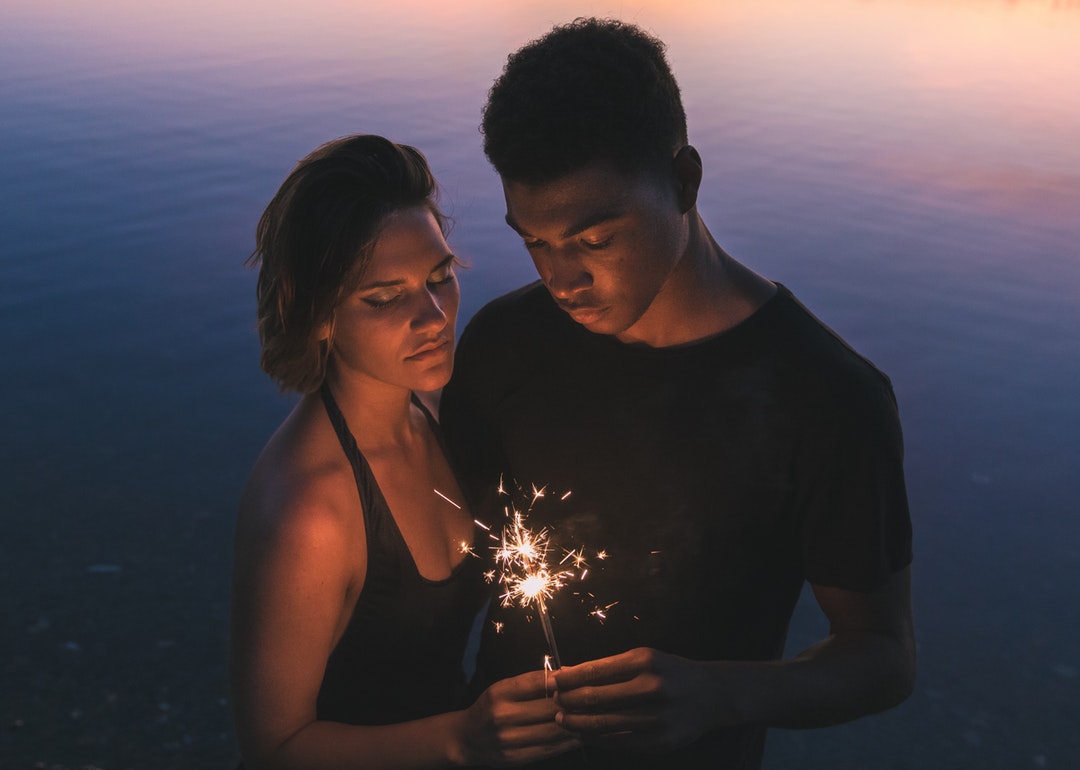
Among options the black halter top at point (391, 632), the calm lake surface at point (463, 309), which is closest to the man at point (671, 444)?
the black halter top at point (391, 632)

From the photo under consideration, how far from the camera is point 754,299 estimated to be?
2.50 m

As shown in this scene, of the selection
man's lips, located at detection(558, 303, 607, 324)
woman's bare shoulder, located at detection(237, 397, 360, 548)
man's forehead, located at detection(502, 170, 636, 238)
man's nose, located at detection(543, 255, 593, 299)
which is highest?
man's forehead, located at detection(502, 170, 636, 238)

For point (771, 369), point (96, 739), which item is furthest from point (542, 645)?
point (96, 739)

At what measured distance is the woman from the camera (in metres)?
2.53

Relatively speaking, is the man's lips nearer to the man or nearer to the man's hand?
the man

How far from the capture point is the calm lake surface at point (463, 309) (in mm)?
5387

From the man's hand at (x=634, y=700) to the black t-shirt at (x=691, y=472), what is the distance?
1.32ft

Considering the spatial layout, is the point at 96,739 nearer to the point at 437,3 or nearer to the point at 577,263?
the point at 577,263

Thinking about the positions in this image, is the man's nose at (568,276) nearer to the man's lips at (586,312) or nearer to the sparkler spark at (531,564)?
the man's lips at (586,312)

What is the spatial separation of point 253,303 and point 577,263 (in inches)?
352

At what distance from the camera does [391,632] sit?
2.88 meters

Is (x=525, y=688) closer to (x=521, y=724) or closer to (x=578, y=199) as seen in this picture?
(x=521, y=724)

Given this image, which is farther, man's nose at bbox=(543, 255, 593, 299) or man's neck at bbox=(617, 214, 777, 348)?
man's neck at bbox=(617, 214, 777, 348)

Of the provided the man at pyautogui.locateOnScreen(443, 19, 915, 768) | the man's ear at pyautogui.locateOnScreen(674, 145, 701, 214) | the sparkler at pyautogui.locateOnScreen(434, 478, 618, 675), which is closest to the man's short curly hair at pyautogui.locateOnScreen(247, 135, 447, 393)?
the man at pyautogui.locateOnScreen(443, 19, 915, 768)
